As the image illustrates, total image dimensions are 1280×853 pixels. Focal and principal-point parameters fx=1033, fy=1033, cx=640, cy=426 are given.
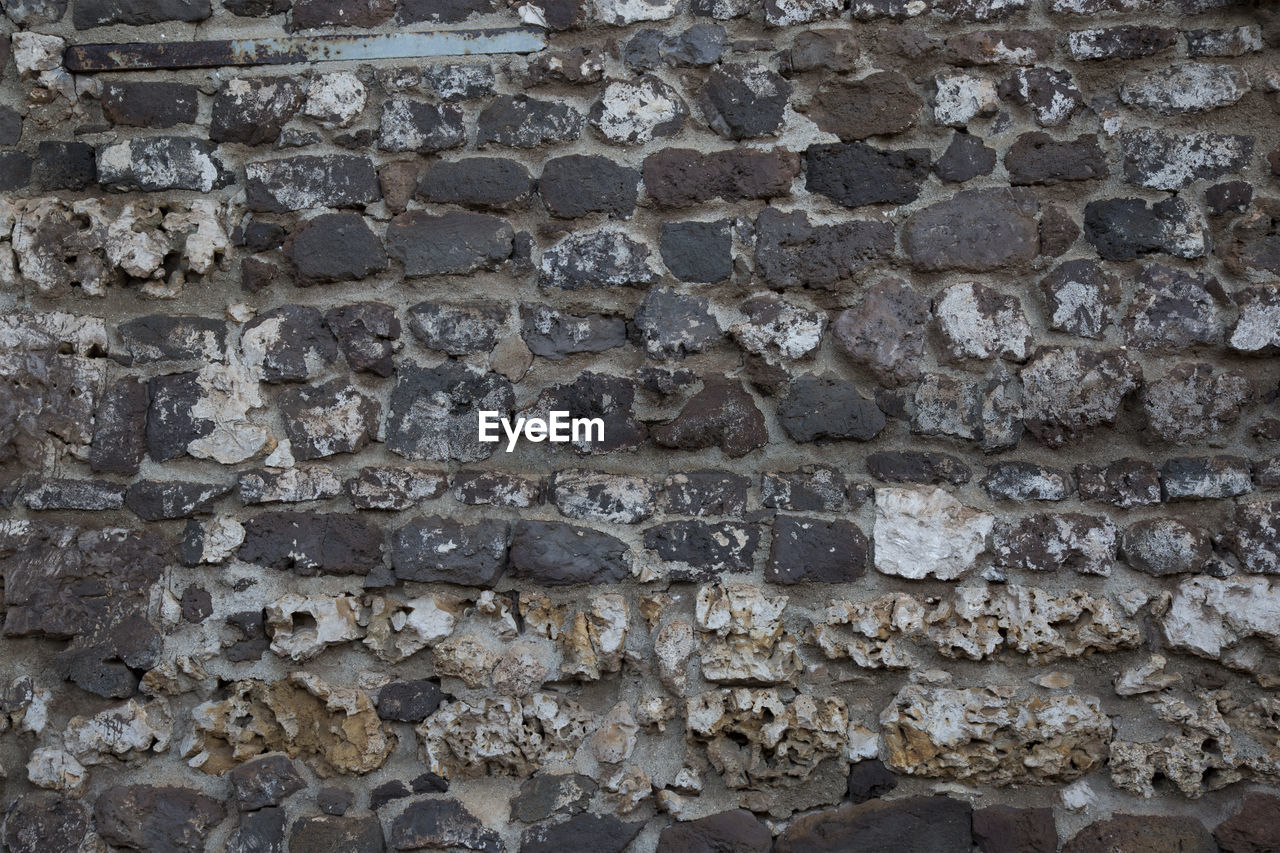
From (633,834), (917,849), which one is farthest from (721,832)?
(917,849)

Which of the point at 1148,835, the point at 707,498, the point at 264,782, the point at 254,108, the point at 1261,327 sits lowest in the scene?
the point at 1148,835

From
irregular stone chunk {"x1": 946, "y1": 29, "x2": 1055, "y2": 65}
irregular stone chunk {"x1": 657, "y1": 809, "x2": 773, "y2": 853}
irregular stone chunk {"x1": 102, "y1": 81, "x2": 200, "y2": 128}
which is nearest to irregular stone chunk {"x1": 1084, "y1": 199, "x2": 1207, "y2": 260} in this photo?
irregular stone chunk {"x1": 946, "y1": 29, "x2": 1055, "y2": 65}

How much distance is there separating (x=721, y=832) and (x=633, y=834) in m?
0.19

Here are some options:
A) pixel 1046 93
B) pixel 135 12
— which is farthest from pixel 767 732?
pixel 135 12

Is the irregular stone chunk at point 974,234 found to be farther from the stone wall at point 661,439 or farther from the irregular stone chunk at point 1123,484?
the irregular stone chunk at point 1123,484

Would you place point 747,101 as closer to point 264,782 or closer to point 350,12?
point 350,12

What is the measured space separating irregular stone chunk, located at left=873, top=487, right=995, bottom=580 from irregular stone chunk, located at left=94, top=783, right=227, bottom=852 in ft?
5.17

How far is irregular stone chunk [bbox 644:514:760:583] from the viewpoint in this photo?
7.44ft

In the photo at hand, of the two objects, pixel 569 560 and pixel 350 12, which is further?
pixel 350 12

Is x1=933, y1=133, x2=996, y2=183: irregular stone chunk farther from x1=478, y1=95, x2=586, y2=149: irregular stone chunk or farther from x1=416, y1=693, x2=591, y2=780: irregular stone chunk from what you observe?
x1=416, y1=693, x2=591, y2=780: irregular stone chunk

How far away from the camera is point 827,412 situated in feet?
7.56

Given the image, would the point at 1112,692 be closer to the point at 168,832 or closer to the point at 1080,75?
the point at 1080,75

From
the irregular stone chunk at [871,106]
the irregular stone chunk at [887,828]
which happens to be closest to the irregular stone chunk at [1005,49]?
the irregular stone chunk at [871,106]

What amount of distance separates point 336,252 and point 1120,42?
185cm
